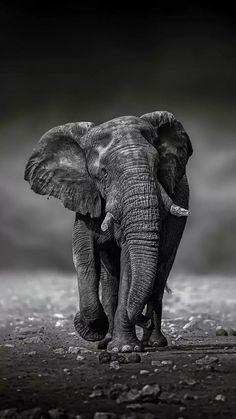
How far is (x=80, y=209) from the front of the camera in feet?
31.9

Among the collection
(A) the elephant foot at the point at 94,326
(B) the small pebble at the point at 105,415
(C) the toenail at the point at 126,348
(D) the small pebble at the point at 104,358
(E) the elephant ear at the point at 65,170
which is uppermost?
(E) the elephant ear at the point at 65,170

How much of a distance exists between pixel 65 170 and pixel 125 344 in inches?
116

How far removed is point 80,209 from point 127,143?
146 cm

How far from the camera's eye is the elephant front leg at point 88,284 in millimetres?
9477

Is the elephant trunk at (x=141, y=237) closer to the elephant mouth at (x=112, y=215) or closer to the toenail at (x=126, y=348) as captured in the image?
the elephant mouth at (x=112, y=215)

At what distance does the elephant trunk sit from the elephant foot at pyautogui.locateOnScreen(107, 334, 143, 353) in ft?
1.32

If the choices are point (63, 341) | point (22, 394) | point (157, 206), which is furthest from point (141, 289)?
point (63, 341)

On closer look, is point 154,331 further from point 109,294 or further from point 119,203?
point 119,203

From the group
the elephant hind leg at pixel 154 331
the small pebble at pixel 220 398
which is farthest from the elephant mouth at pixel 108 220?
the small pebble at pixel 220 398

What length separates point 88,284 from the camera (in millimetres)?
9562

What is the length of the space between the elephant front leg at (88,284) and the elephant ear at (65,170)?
15.7 inches

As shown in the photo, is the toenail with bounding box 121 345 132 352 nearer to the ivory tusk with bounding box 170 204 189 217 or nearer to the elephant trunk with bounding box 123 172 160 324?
the elephant trunk with bounding box 123 172 160 324

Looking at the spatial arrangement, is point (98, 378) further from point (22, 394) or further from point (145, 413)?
point (145, 413)

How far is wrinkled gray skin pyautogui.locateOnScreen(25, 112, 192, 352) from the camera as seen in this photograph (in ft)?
27.8
